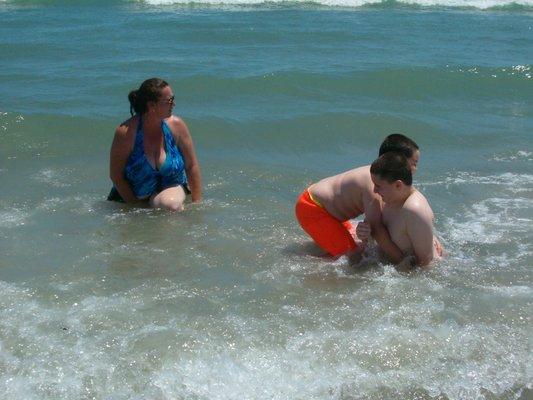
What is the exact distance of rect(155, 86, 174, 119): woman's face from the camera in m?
6.02

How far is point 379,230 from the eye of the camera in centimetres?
520

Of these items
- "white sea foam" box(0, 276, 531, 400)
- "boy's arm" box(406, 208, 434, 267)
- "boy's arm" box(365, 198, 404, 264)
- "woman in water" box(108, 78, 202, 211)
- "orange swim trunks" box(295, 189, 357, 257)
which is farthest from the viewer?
"woman in water" box(108, 78, 202, 211)

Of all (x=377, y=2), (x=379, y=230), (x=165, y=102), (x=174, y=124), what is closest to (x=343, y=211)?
(x=379, y=230)

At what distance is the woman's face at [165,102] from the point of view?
6019 mm

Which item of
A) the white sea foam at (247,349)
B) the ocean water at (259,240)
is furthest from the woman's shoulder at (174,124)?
the white sea foam at (247,349)

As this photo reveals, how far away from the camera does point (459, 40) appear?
15.2 metres

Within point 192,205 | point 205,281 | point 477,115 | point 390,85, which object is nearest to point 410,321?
point 205,281

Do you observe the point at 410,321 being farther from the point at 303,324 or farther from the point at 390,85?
the point at 390,85

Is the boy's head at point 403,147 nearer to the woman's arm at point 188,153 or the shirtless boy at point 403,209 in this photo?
the shirtless boy at point 403,209

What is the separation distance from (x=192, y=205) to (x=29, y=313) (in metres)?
2.23

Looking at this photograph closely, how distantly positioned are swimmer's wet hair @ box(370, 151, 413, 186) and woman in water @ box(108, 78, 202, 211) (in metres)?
1.92

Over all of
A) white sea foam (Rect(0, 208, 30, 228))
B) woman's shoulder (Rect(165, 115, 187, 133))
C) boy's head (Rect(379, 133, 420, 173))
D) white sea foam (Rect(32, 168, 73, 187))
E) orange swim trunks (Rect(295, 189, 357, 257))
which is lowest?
white sea foam (Rect(32, 168, 73, 187))

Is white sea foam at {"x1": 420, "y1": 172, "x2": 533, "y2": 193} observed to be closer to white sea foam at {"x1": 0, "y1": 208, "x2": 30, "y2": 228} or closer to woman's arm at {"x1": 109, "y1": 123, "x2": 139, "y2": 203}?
woman's arm at {"x1": 109, "y1": 123, "x2": 139, "y2": 203}

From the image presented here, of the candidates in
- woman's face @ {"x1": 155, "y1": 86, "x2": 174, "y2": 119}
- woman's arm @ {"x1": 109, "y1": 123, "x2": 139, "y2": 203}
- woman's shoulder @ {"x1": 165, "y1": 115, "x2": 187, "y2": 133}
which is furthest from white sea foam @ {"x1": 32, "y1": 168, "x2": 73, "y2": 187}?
woman's face @ {"x1": 155, "y1": 86, "x2": 174, "y2": 119}
